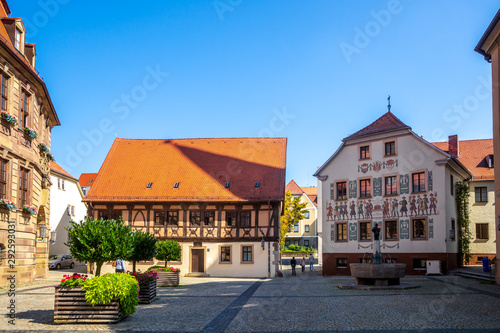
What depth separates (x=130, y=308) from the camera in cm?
1217

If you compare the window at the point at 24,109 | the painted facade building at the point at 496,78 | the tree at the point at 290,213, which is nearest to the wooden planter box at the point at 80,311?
the window at the point at 24,109

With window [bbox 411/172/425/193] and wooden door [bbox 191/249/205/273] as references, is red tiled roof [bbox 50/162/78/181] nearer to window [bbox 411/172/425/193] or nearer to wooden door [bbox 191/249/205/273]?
wooden door [bbox 191/249/205/273]

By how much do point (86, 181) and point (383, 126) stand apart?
4888 centimetres

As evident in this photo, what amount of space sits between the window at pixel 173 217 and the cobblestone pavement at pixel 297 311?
15594mm

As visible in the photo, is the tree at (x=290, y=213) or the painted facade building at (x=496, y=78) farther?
the tree at (x=290, y=213)

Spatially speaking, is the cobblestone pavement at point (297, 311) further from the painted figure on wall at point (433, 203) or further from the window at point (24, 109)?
the painted figure on wall at point (433, 203)

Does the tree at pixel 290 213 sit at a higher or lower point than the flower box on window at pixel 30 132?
lower

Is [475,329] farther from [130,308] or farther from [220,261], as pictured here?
[220,261]

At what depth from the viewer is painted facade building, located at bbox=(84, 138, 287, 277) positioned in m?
34.7

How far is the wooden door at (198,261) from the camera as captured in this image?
34.9 metres

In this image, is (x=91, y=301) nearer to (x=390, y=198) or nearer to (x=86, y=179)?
(x=390, y=198)

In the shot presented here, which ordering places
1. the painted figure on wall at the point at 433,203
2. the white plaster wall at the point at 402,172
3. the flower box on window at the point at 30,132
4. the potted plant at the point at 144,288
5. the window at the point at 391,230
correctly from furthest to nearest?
the window at the point at 391,230 → the painted figure on wall at the point at 433,203 → the white plaster wall at the point at 402,172 → the flower box on window at the point at 30,132 → the potted plant at the point at 144,288

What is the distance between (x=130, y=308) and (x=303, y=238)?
238 feet

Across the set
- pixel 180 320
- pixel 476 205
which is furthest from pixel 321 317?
pixel 476 205
